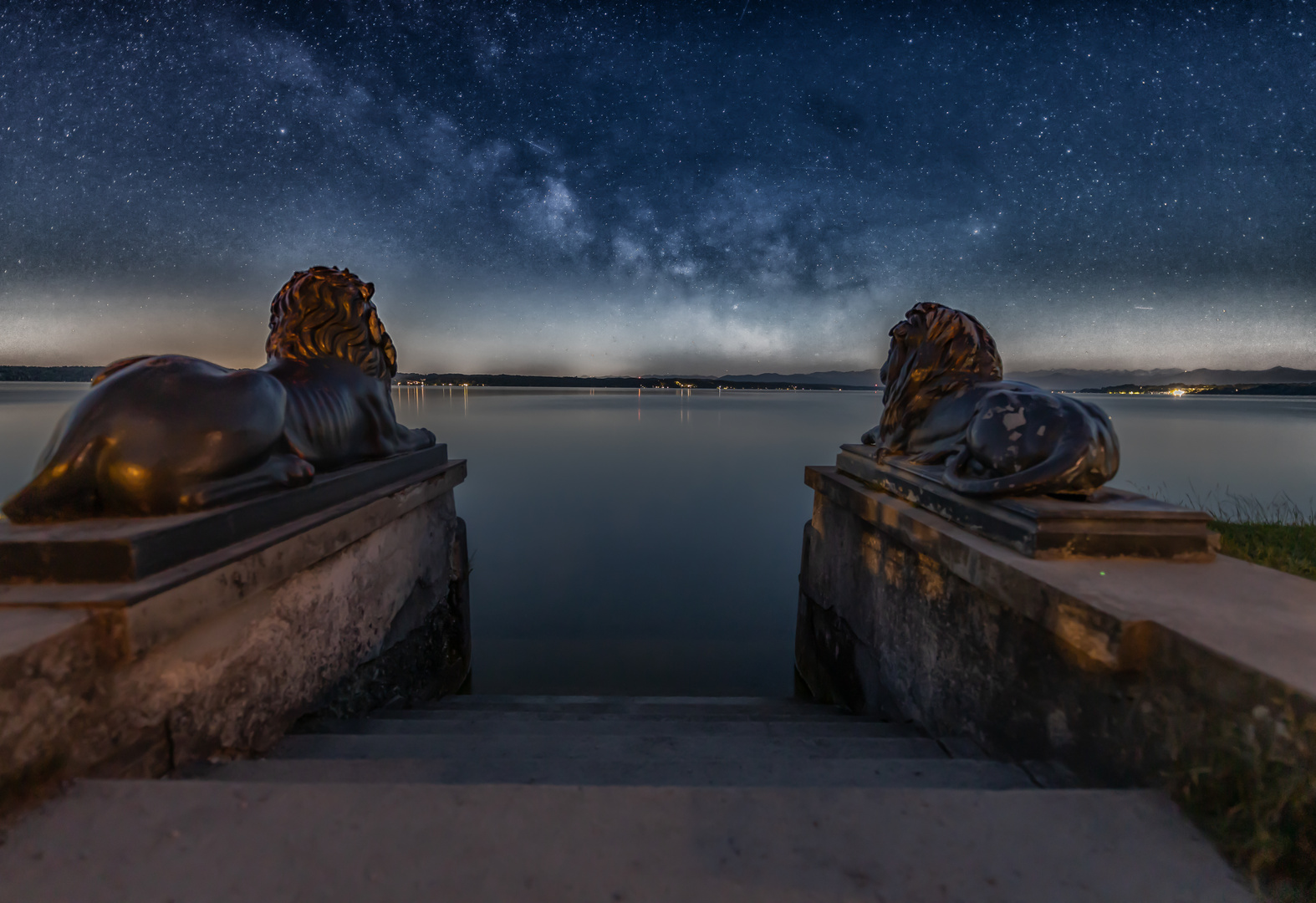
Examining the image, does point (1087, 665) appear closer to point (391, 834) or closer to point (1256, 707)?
point (1256, 707)

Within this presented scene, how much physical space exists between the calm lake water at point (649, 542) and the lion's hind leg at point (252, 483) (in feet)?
8.48

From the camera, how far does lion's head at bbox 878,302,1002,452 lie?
3764 millimetres

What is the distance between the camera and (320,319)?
3.58m

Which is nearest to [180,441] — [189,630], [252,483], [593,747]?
[252,483]

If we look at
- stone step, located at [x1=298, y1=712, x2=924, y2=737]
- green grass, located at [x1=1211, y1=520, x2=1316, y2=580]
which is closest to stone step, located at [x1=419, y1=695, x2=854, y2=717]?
stone step, located at [x1=298, y1=712, x2=924, y2=737]

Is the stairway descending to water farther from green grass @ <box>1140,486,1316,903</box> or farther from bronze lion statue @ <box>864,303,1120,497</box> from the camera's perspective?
bronze lion statue @ <box>864,303,1120,497</box>

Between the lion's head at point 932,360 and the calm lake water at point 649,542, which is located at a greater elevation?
the lion's head at point 932,360

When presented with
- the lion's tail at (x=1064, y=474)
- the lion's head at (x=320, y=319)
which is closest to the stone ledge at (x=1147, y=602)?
the lion's tail at (x=1064, y=474)

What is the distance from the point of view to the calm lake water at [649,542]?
187 inches

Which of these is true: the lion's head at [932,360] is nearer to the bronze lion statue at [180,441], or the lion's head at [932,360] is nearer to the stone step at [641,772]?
the stone step at [641,772]

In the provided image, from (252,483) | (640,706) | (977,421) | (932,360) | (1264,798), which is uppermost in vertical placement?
(932,360)

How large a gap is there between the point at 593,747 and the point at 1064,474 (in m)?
2.41

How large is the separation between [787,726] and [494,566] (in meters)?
4.69

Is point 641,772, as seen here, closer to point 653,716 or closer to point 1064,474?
point 653,716
